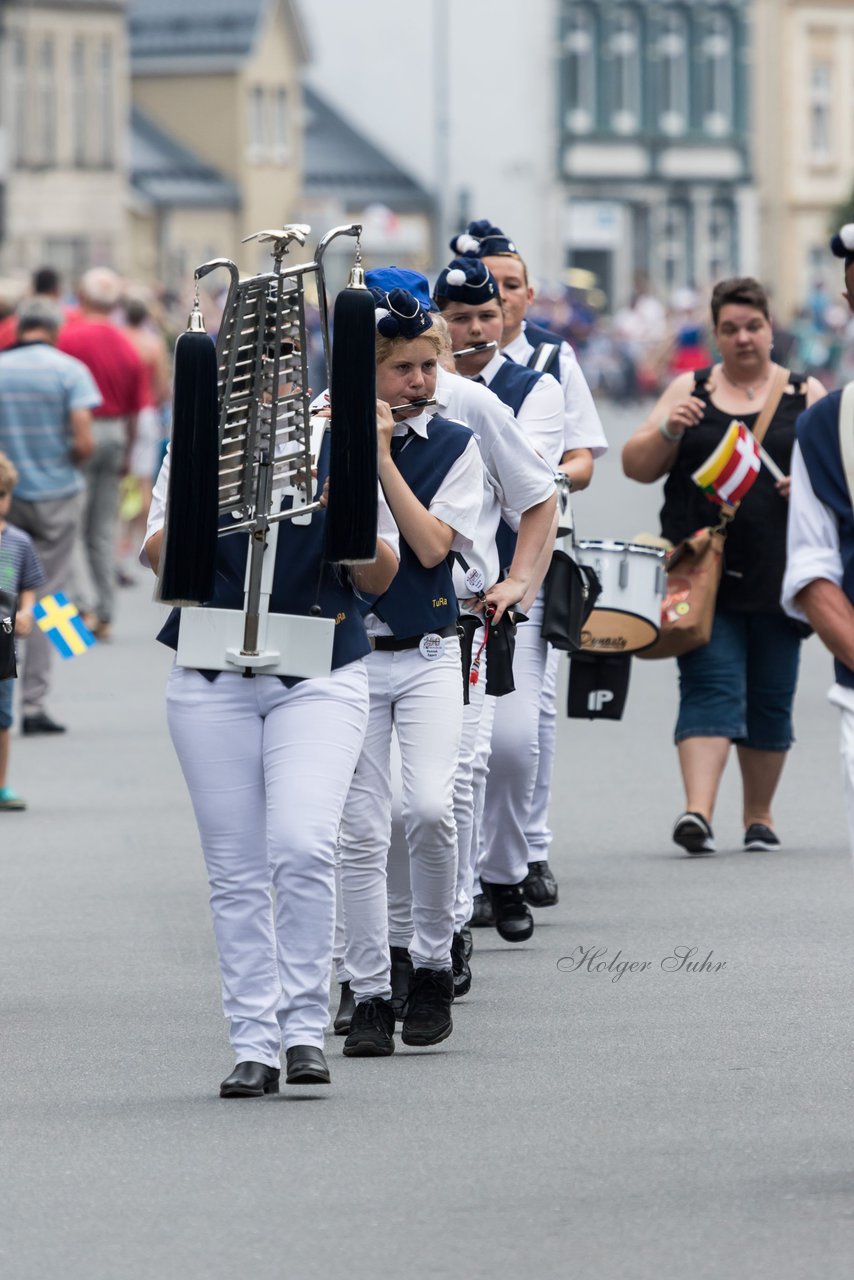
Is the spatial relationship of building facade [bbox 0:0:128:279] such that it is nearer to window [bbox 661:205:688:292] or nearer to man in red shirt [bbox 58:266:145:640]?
window [bbox 661:205:688:292]

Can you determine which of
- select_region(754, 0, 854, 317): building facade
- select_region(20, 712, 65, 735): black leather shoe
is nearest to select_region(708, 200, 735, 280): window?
select_region(754, 0, 854, 317): building facade

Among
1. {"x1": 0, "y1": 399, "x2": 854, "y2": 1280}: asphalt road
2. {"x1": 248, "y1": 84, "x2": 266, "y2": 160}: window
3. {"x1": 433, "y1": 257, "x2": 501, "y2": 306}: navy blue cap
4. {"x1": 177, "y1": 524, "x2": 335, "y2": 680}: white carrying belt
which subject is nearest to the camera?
{"x1": 0, "y1": 399, "x2": 854, "y2": 1280}: asphalt road

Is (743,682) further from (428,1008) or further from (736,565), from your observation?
(428,1008)

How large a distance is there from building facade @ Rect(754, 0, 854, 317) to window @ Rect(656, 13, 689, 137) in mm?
2606

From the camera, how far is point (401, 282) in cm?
736

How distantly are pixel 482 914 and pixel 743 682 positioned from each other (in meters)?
1.92

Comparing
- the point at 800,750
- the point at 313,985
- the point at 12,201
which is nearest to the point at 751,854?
the point at 800,750

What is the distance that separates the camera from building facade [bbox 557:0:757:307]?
267 feet

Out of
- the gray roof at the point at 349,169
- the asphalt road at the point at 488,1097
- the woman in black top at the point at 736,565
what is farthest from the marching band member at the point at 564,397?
A: the gray roof at the point at 349,169

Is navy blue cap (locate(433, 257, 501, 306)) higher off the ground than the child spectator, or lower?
higher

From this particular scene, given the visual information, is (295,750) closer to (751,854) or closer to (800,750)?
(751,854)

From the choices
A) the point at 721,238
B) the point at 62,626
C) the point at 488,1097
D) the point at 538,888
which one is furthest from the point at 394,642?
the point at 721,238

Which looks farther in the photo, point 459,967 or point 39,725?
point 39,725

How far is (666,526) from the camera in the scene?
11.2m
